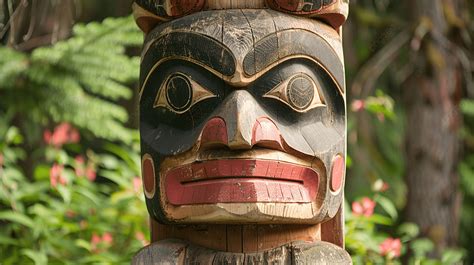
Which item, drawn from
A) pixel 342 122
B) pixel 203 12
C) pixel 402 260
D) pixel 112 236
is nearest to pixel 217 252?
pixel 342 122

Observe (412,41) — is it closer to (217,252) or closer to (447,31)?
(447,31)

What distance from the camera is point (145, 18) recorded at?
11.7 ft

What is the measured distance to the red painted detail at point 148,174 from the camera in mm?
3402

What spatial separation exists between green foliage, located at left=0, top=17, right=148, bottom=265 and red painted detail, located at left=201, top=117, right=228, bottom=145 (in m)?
1.40

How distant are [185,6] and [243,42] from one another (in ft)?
1.22

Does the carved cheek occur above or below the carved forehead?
below

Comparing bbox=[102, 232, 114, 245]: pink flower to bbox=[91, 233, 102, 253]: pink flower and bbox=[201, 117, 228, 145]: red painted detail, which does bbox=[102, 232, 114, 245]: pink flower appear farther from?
bbox=[201, 117, 228, 145]: red painted detail

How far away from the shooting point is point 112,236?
4828 millimetres

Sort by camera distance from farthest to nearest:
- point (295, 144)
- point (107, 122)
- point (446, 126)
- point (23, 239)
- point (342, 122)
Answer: point (446, 126) → point (107, 122) → point (23, 239) → point (342, 122) → point (295, 144)

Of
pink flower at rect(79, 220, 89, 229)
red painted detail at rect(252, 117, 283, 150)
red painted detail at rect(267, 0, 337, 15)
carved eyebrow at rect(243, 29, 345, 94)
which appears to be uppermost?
red painted detail at rect(267, 0, 337, 15)

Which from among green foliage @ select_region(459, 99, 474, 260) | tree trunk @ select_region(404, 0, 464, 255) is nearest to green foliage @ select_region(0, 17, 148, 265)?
tree trunk @ select_region(404, 0, 464, 255)

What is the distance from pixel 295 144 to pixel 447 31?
371cm

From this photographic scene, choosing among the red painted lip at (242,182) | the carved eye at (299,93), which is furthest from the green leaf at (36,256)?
the carved eye at (299,93)

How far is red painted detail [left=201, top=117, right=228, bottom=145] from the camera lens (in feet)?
10.2
